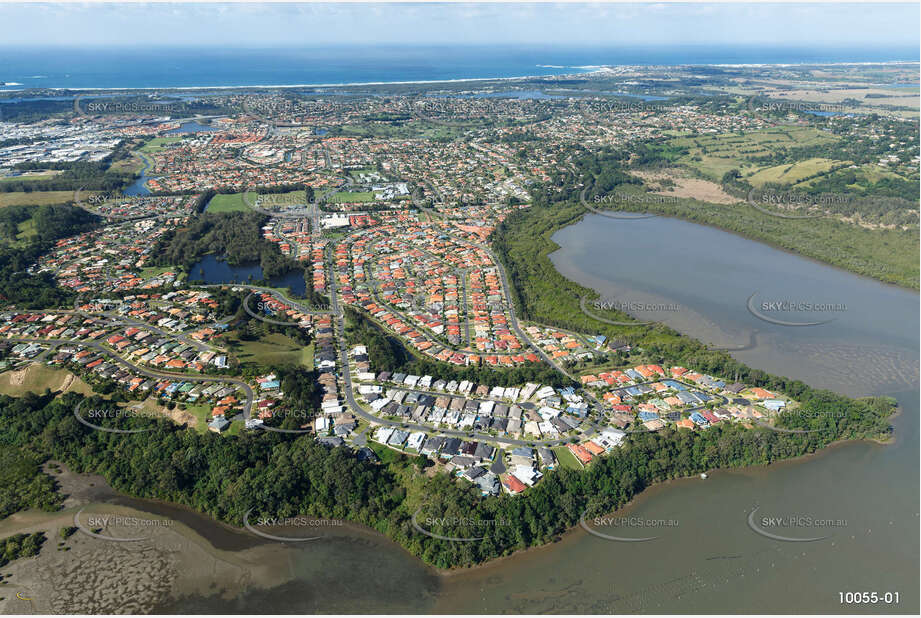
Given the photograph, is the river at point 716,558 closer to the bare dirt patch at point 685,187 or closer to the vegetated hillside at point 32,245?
the vegetated hillside at point 32,245

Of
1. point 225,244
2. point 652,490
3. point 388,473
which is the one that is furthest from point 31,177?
point 652,490

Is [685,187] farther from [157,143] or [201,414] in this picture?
[157,143]

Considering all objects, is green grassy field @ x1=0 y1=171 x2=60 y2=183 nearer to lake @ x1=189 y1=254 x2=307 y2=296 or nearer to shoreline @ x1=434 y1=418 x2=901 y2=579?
lake @ x1=189 y1=254 x2=307 y2=296

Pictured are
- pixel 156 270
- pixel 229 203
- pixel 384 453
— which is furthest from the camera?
pixel 229 203

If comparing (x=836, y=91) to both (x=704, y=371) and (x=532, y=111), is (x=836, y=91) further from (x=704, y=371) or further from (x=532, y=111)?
(x=704, y=371)

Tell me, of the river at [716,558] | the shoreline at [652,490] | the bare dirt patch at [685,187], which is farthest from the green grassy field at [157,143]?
the shoreline at [652,490]

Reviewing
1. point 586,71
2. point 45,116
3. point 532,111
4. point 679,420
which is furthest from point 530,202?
point 586,71
